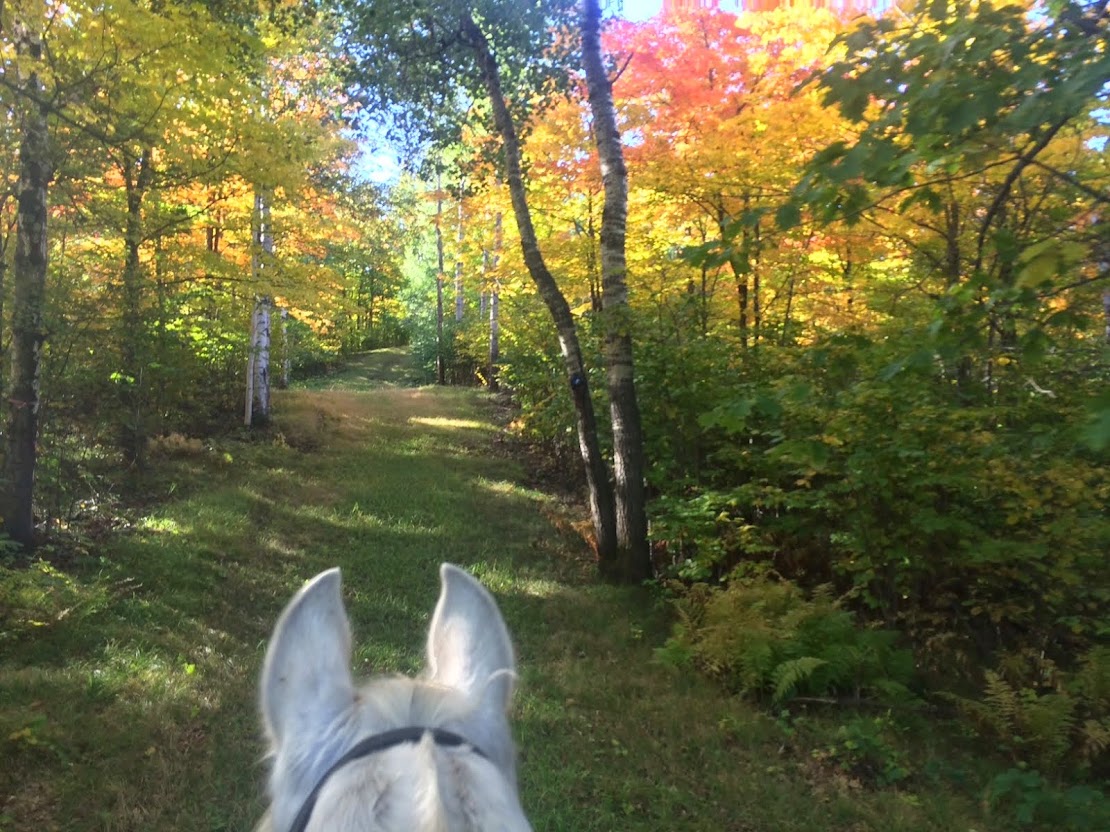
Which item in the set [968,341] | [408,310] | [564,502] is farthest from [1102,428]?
[408,310]

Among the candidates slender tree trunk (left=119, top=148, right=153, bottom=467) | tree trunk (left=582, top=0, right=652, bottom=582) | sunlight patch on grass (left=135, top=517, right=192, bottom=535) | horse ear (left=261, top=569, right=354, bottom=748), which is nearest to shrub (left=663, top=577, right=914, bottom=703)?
tree trunk (left=582, top=0, right=652, bottom=582)

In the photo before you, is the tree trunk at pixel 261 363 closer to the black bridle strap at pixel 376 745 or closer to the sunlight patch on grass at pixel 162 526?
the sunlight patch on grass at pixel 162 526

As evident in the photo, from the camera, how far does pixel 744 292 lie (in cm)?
921

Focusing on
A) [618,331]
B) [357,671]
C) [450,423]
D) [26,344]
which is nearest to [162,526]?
[26,344]

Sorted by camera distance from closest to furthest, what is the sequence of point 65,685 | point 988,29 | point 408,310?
point 988,29 → point 65,685 → point 408,310

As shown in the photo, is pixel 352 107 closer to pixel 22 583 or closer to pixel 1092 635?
pixel 22 583

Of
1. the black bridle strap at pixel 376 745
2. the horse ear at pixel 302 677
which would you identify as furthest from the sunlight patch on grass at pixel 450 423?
the black bridle strap at pixel 376 745

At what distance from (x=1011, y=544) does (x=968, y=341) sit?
300cm

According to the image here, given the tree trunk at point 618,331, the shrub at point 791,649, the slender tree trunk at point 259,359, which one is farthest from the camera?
the slender tree trunk at point 259,359

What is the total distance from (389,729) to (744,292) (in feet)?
28.9

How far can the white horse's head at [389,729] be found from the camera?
0.93m

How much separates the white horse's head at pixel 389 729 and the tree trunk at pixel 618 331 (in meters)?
5.93

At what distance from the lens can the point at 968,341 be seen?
8.98 feet

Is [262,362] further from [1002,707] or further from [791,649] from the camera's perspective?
[1002,707]
